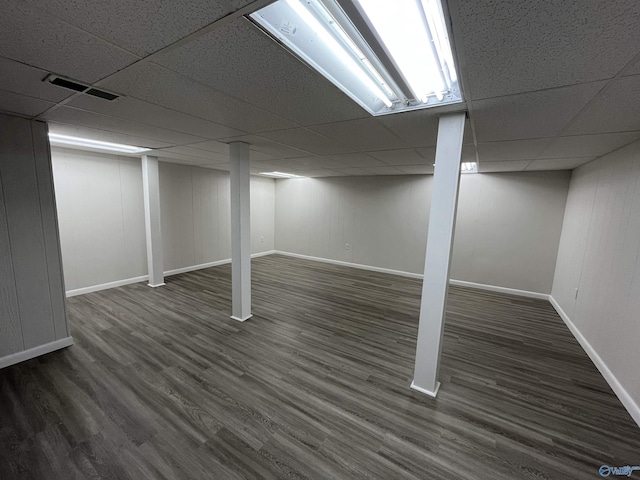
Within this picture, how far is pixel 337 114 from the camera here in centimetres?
199

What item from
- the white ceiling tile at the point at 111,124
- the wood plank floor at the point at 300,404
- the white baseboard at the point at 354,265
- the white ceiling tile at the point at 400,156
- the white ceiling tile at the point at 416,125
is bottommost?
the wood plank floor at the point at 300,404

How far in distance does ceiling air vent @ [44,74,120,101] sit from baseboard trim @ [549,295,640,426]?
4.63 m

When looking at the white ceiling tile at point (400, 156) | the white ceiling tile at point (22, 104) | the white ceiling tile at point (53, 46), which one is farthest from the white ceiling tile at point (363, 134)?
the white ceiling tile at point (22, 104)

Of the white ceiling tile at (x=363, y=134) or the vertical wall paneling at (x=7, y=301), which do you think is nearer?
the white ceiling tile at (x=363, y=134)

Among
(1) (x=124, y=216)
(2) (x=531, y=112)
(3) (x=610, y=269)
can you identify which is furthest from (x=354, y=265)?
(2) (x=531, y=112)

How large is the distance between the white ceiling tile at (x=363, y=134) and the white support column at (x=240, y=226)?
1250mm

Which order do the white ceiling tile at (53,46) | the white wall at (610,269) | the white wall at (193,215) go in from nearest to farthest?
the white ceiling tile at (53,46), the white wall at (610,269), the white wall at (193,215)

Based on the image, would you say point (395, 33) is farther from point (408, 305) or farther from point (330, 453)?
point (408, 305)

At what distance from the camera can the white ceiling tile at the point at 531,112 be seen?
148 centimetres

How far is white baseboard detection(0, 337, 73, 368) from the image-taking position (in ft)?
8.13

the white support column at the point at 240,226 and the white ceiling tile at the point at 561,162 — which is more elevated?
the white ceiling tile at the point at 561,162

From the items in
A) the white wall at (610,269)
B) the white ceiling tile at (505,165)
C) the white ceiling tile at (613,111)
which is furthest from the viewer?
the white ceiling tile at (505,165)

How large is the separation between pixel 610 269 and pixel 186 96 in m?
4.27

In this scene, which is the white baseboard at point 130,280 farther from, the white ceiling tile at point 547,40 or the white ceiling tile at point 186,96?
the white ceiling tile at point 547,40
